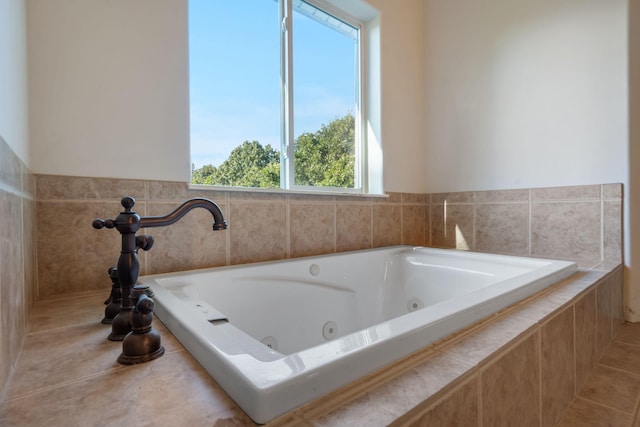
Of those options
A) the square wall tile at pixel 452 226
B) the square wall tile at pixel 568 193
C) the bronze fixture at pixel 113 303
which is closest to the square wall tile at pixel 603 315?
the square wall tile at pixel 568 193

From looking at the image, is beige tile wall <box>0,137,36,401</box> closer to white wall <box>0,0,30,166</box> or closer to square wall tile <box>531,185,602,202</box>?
white wall <box>0,0,30,166</box>

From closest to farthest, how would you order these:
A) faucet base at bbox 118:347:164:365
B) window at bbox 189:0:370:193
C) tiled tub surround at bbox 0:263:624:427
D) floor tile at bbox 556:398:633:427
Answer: tiled tub surround at bbox 0:263:624:427
faucet base at bbox 118:347:164:365
floor tile at bbox 556:398:633:427
window at bbox 189:0:370:193

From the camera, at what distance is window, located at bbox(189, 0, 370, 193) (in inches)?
58.0

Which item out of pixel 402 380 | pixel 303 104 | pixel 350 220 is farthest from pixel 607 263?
pixel 303 104

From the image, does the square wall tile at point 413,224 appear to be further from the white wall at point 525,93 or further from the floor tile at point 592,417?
the floor tile at point 592,417

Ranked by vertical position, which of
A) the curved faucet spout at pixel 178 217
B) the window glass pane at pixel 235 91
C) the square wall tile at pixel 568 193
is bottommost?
the curved faucet spout at pixel 178 217

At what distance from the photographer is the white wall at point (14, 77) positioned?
0.64 metres

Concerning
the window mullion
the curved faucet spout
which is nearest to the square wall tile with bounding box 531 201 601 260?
the window mullion

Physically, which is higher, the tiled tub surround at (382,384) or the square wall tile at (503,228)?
the square wall tile at (503,228)

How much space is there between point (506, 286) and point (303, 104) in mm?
1368

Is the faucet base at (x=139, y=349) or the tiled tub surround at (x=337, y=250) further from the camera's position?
the faucet base at (x=139, y=349)

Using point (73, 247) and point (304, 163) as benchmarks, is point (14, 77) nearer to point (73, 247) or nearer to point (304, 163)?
point (73, 247)

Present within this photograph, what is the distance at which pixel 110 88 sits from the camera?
109 centimetres

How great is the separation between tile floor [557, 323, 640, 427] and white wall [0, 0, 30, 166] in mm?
1523
